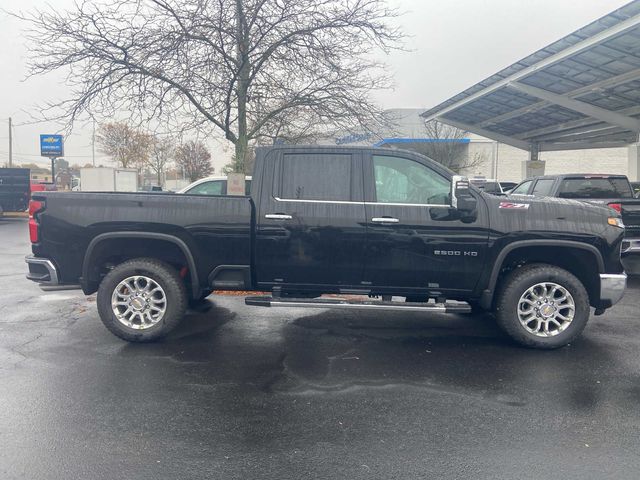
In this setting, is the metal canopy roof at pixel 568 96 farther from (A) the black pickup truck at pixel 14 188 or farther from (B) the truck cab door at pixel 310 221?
(A) the black pickup truck at pixel 14 188

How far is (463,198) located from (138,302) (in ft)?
11.6

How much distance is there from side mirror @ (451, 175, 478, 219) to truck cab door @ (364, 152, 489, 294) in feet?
0.18

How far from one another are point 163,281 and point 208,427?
2.18 meters

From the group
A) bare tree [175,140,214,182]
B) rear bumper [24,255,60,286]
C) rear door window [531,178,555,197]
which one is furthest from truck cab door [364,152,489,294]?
bare tree [175,140,214,182]

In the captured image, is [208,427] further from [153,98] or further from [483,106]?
[483,106]

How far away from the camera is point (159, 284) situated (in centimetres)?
545

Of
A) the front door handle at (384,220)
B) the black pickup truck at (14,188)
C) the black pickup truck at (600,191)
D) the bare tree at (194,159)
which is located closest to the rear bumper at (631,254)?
the black pickup truck at (600,191)

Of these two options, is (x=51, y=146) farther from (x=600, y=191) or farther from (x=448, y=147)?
(x=600, y=191)

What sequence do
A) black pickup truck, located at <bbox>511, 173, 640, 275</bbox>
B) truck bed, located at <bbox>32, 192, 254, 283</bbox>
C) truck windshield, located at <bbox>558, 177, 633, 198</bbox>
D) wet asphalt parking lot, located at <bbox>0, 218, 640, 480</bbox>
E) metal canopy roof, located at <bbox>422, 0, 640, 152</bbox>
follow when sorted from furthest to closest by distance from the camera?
metal canopy roof, located at <bbox>422, 0, 640, 152</bbox> < truck windshield, located at <bbox>558, 177, 633, 198</bbox> < black pickup truck, located at <bbox>511, 173, 640, 275</bbox> < truck bed, located at <bbox>32, 192, 254, 283</bbox> < wet asphalt parking lot, located at <bbox>0, 218, 640, 480</bbox>

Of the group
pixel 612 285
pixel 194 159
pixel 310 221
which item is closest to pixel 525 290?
pixel 612 285

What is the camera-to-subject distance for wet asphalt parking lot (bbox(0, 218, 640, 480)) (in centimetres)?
319

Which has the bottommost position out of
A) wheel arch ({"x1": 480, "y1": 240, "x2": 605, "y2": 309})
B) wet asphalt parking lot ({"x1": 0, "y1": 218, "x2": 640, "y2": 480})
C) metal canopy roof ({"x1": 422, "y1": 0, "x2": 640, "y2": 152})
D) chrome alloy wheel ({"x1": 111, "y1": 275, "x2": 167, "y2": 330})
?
wet asphalt parking lot ({"x1": 0, "y1": 218, "x2": 640, "y2": 480})

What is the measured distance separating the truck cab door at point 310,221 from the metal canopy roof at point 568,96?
394 inches

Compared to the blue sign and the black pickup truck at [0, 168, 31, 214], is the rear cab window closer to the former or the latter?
the black pickup truck at [0, 168, 31, 214]
